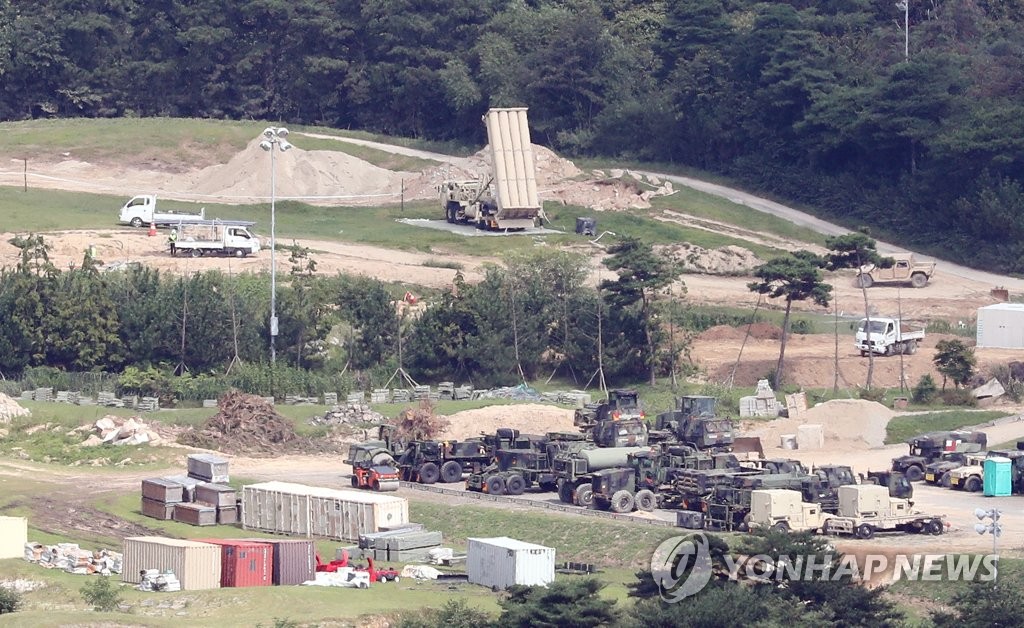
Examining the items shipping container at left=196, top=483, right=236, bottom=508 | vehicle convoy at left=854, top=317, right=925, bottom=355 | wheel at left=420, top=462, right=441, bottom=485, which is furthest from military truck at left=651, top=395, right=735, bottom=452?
vehicle convoy at left=854, top=317, right=925, bottom=355

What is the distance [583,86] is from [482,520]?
5947 centimetres

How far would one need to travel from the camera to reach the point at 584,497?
49031mm

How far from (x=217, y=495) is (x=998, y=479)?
19.7 meters

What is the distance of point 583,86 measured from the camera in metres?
104

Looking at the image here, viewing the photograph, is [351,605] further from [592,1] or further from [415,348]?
[592,1]

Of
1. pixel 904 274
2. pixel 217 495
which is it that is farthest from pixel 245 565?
pixel 904 274

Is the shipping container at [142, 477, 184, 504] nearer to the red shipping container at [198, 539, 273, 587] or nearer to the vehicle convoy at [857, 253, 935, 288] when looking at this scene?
the red shipping container at [198, 539, 273, 587]

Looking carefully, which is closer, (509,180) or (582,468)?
(582,468)

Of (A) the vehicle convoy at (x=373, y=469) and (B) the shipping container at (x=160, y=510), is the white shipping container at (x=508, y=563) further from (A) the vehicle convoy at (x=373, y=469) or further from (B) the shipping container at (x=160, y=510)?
(B) the shipping container at (x=160, y=510)

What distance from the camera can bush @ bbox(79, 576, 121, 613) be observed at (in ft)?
125

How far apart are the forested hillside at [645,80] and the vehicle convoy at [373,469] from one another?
41520 millimetres

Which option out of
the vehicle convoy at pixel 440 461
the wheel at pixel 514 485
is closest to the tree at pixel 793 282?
the vehicle convoy at pixel 440 461

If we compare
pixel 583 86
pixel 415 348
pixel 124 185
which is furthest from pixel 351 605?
pixel 583 86

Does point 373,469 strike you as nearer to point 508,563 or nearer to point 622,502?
point 622,502
